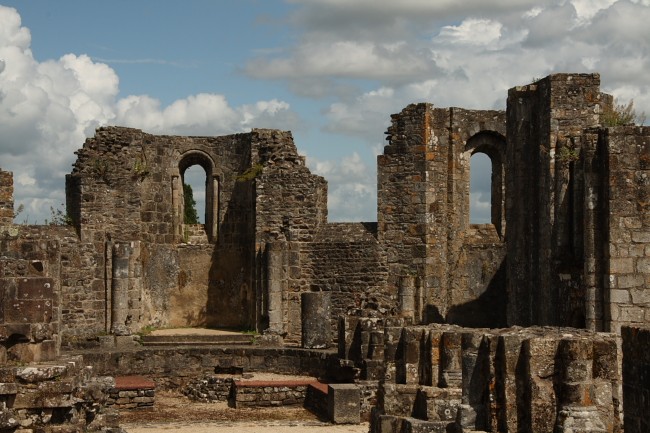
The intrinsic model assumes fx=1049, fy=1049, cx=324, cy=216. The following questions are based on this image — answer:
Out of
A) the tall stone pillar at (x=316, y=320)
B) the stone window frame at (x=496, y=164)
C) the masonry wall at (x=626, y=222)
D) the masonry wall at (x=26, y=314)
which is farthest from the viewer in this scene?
the stone window frame at (x=496, y=164)

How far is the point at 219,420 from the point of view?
63.4 feet

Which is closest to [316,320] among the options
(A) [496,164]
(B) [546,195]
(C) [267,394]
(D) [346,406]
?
(C) [267,394]

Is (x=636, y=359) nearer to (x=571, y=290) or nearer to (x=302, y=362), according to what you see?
(x=571, y=290)

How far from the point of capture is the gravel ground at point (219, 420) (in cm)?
1816

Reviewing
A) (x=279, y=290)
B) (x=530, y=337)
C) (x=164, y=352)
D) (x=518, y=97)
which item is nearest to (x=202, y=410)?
(x=164, y=352)

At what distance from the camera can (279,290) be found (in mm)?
27328

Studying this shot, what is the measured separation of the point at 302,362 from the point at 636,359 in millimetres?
17059

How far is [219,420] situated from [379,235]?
8920 mm

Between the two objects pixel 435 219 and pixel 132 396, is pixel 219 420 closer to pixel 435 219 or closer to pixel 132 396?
pixel 132 396

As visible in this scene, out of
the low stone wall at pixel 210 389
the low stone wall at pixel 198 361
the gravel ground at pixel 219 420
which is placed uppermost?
the low stone wall at pixel 198 361

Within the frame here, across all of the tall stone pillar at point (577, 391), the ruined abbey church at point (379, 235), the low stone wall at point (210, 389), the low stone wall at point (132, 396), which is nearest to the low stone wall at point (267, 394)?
the low stone wall at point (210, 389)

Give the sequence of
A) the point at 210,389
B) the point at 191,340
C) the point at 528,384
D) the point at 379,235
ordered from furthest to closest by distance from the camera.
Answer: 1. the point at 379,235
2. the point at 191,340
3. the point at 210,389
4. the point at 528,384

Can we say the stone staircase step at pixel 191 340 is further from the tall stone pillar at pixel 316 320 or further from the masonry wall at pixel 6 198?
the masonry wall at pixel 6 198

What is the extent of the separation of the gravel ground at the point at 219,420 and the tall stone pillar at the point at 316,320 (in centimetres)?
333
